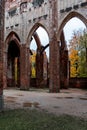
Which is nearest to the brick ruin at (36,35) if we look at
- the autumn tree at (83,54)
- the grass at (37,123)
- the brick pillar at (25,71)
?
the brick pillar at (25,71)

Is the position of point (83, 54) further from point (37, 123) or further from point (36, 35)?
point (37, 123)

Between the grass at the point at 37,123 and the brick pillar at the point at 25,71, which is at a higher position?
the brick pillar at the point at 25,71

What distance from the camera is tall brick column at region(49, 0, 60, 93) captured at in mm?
21281

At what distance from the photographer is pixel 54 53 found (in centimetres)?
2136

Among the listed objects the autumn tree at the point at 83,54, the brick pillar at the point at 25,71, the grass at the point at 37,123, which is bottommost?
the grass at the point at 37,123

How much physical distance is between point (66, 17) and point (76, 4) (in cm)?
123

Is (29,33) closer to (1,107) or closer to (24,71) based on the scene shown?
(24,71)

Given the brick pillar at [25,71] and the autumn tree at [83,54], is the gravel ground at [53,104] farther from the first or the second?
the autumn tree at [83,54]

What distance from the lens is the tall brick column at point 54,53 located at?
69.8ft

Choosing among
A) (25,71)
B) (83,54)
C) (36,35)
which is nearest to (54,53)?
(25,71)

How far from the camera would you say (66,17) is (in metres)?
21.2

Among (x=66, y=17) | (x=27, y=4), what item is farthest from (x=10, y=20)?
(x=66, y=17)

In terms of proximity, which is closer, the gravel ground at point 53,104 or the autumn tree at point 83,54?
the gravel ground at point 53,104

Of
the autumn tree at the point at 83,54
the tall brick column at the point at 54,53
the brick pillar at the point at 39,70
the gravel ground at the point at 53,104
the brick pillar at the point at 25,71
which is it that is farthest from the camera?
the autumn tree at the point at 83,54
